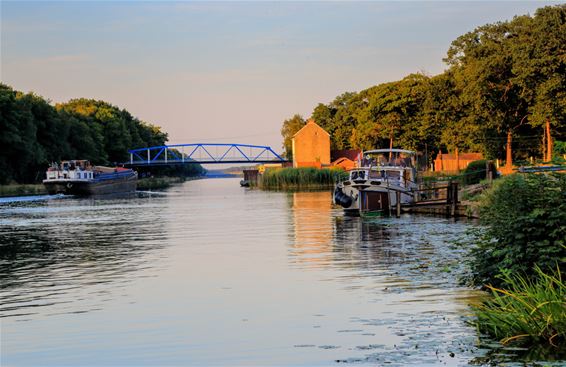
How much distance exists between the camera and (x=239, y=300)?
2231 centimetres

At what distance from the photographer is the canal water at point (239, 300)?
16094mm

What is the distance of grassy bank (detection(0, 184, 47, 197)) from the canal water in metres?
70.1

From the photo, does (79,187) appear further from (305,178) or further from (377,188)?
(377,188)

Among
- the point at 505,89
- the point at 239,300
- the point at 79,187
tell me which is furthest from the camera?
the point at 79,187

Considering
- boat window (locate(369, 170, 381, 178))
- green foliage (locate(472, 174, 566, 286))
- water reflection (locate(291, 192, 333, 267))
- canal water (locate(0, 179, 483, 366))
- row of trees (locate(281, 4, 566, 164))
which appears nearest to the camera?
canal water (locate(0, 179, 483, 366))

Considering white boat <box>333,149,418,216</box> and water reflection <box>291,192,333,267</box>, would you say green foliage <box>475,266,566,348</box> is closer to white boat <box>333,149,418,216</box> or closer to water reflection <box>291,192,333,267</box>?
water reflection <box>291,192,333,267</box>

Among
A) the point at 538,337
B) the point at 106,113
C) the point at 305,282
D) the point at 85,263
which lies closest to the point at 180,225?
the point at 85,263

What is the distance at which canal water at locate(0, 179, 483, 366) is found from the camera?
16.1 metres

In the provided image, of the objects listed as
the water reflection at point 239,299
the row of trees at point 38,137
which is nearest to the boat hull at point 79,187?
the row of trees at point 38,137

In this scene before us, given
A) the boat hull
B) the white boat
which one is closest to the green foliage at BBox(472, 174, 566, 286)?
the white boat

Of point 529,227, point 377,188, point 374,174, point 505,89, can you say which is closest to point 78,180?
point 505,89

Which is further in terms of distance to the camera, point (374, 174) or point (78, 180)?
point (78, 180)

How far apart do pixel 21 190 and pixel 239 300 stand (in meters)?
97.4

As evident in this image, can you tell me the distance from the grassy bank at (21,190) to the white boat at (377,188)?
61.9 meters
